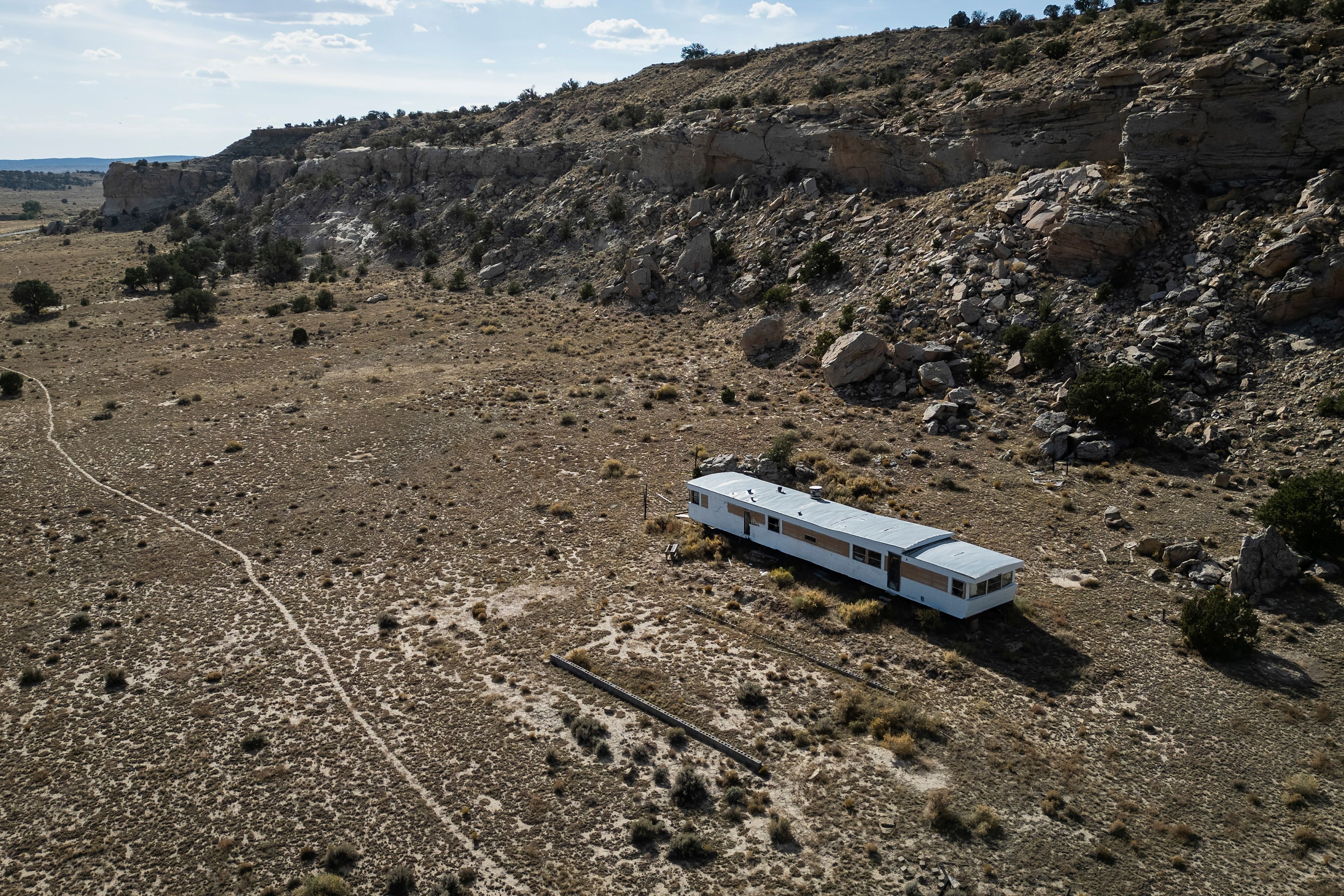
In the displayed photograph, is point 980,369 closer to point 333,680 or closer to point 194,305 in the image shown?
point 333,680

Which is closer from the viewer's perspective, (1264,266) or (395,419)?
(1264,266)

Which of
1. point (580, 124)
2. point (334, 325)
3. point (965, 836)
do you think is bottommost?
point (965, 836)

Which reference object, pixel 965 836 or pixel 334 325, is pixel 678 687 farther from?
pixel 334 325

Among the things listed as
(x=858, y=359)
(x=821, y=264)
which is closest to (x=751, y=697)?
(x=858, y=359)

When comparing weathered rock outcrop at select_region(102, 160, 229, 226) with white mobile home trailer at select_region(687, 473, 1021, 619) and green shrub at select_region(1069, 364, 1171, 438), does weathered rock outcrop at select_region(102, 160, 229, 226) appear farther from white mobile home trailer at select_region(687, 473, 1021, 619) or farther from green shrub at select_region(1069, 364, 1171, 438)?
green shrub at select_region(1069, 364, 1171, 438)

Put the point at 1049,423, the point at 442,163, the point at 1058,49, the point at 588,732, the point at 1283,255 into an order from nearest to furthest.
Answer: the point at 588,732, the point at 1049,423, the point at 1283,255, the point at 1058,49, the point at 442,163

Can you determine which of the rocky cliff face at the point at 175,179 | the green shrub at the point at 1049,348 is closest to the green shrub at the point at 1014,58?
the green shrub at the point at 1049,348

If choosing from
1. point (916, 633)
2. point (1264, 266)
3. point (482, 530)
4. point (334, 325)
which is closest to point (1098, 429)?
point (1264, 266)

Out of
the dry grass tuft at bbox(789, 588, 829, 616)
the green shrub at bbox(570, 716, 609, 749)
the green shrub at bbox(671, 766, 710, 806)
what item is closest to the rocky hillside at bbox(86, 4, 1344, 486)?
the dry grass tuft at bbox(789, 588, 829, 616)
